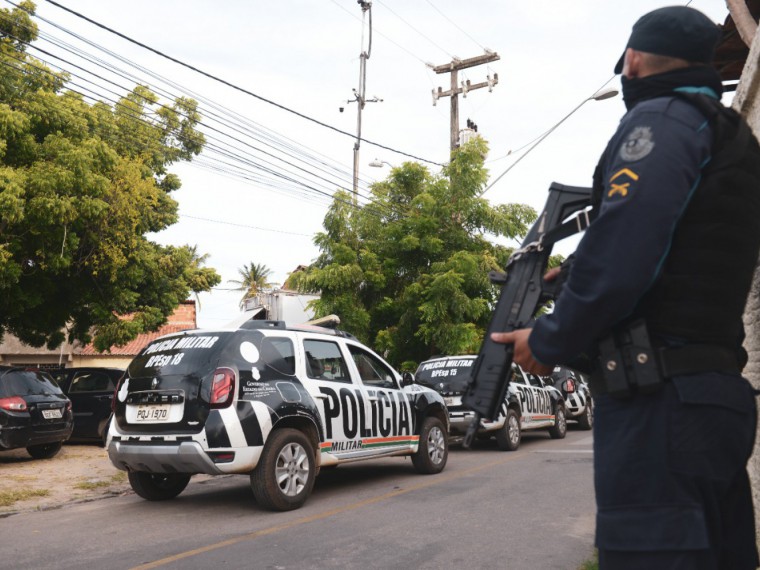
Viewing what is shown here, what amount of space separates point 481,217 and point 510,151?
2.20 m

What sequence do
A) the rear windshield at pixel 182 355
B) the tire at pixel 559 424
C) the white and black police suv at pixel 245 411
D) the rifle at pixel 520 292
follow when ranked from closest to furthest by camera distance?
the rifle at pixel 520 292 < the white and black police suv at pixel 245 411 < the rear windshield at pixel 182 355 < the tire at pixel 559 424

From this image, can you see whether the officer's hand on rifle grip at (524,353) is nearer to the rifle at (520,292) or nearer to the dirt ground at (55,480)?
the rifle at (520,292)

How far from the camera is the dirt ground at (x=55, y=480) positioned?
870cm

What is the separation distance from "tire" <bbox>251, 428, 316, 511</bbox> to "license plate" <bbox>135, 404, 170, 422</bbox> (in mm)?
1034

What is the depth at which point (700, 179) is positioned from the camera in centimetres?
194

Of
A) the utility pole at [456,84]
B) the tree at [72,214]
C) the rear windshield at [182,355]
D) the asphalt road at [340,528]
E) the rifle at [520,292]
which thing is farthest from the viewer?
the utility pole at [456,84]

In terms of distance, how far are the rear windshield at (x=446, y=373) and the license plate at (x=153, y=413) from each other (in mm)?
6936

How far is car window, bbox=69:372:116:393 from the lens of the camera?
49.1 feet

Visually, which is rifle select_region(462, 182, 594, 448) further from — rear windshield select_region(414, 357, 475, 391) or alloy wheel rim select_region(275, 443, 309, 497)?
rear windshield select_region(414, 357, 475, 391)

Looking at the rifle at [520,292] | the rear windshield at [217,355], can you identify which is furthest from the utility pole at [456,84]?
the rifle at [520,292]

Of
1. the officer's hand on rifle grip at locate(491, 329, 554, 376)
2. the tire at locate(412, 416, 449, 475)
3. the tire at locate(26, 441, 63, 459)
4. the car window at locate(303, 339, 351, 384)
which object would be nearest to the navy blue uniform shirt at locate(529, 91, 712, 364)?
the officer's hand on rifle grip at locate(491, 329, 554, 376)

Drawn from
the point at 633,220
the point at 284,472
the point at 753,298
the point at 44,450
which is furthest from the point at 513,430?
the point at 633,220

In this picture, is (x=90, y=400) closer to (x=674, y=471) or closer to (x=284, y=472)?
(x=284, y=472)

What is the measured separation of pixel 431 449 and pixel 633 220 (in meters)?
8.52
